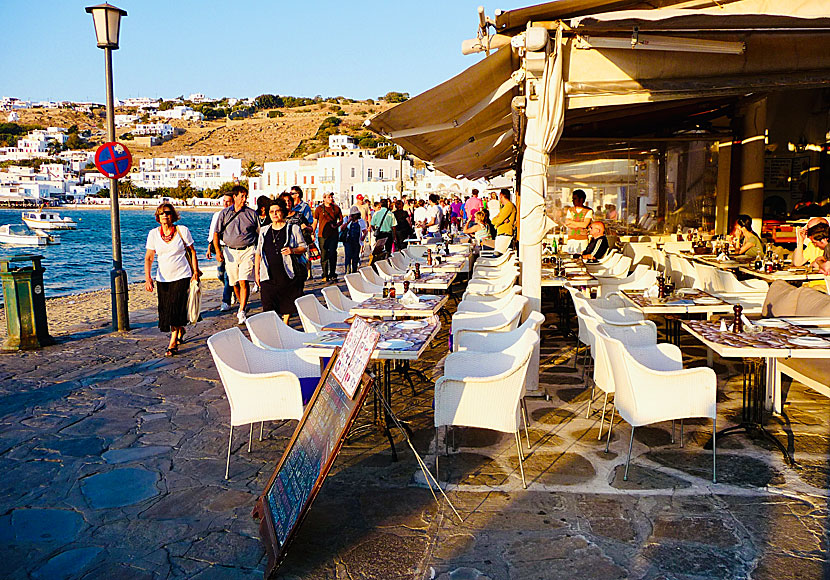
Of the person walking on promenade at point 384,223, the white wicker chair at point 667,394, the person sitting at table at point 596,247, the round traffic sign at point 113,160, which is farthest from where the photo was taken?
the person walking on promenade at point 384,223

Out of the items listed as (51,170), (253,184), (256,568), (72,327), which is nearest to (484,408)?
(256,568)

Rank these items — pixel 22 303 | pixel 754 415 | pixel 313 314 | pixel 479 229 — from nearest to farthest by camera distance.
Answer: pixel 754 415 < pixel 313 314 < pixel 22 303 < pixel 479 229

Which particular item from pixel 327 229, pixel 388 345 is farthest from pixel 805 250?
pixel 327 229

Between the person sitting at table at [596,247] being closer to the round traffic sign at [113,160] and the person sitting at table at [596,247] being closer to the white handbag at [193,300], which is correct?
the white handbag at [193,300]

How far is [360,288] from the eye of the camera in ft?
24.3

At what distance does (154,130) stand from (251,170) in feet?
189

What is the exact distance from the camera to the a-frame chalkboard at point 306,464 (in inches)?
113

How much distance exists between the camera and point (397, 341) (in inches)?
168

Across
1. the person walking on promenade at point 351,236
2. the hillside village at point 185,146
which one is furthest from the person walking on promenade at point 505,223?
the hillside village at point 185,146

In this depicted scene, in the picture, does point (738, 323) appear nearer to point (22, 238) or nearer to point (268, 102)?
point (22, 238)

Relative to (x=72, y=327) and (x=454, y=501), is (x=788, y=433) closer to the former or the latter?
(x=454, y=501)

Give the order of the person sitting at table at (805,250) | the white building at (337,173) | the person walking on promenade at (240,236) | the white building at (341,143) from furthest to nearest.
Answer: the white building at (341,143) → the white building at (337,173) → the person walking on promenade at (240,236) → the person sitting at table at (805,250)

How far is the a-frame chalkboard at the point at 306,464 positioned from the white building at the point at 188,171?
4410 inches

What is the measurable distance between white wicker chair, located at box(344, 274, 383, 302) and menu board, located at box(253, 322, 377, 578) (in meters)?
3.63
